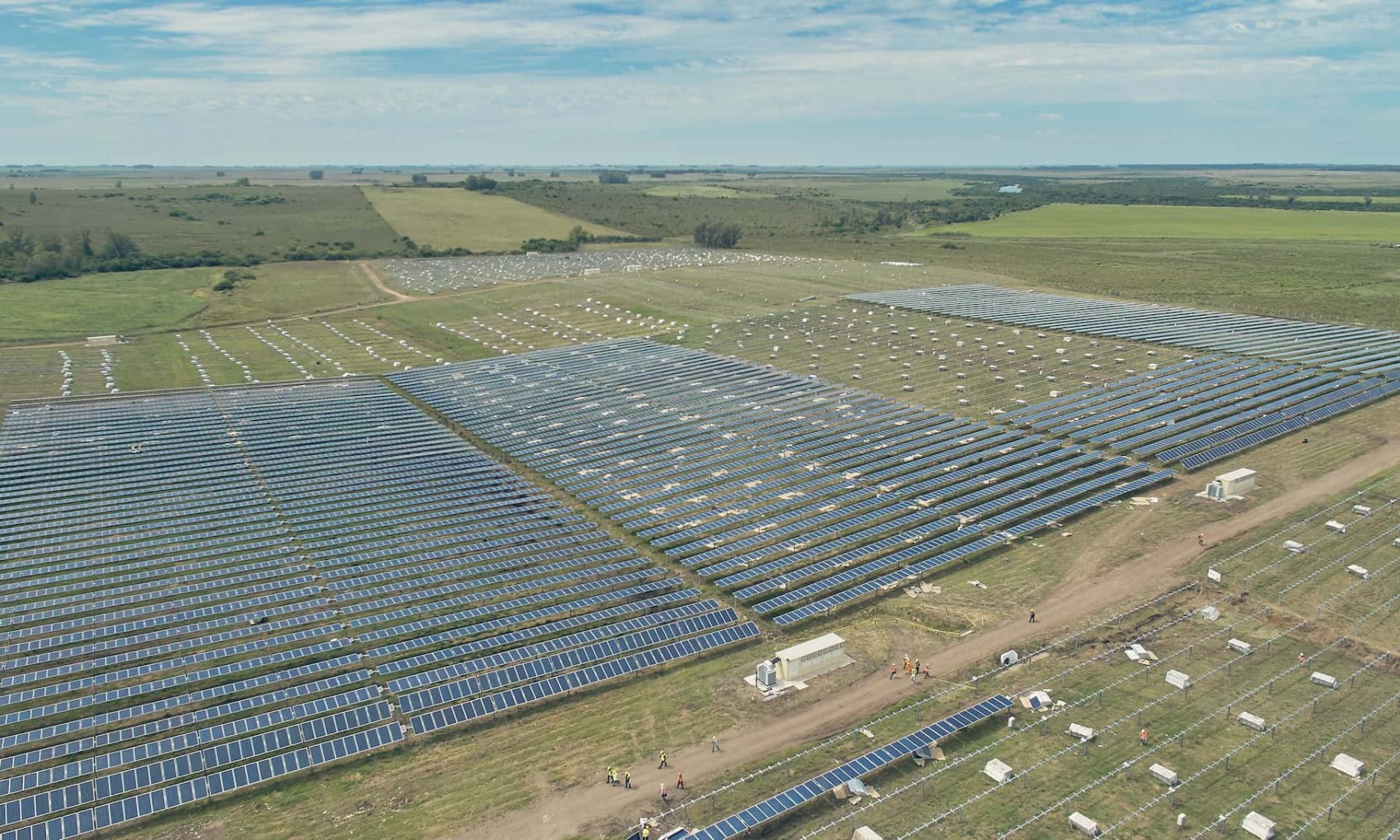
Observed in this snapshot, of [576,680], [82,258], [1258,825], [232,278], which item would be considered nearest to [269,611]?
[576,680]

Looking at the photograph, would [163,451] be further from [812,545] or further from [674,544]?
[812,545]

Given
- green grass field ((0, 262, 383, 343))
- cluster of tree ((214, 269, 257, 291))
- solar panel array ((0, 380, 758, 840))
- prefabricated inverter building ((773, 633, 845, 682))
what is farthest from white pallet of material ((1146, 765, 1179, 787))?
cluster of tree ((214, 269, 257, 291))

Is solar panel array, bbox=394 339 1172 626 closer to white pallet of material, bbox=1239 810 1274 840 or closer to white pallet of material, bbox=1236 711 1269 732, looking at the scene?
white pallet of material, bbox=1236 711 1269 732

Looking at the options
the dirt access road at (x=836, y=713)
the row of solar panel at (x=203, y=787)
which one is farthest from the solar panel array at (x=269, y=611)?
the dirt access road at (x=836, y=713)

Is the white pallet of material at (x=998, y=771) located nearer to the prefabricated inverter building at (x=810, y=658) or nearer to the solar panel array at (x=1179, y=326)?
the prefabricated inverter building at (x=810, y=658)

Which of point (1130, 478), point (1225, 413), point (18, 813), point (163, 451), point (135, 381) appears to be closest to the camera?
point (18, 813)

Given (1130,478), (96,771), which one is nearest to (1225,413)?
(1130,478)
